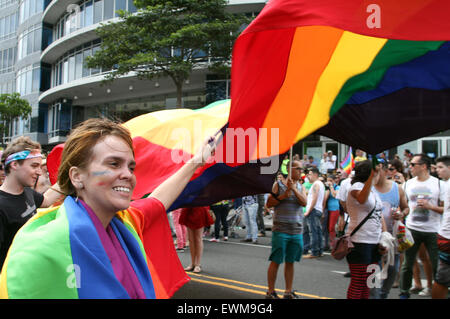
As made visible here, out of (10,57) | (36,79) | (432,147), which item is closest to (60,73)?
(36,79)

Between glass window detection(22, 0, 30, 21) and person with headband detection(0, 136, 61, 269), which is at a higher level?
glass window detection(22, 0, 30, 21)

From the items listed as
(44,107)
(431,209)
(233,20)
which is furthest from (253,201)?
(44,107)

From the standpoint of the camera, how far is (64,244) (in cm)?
138

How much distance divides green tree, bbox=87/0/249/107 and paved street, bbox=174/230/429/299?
405 inches

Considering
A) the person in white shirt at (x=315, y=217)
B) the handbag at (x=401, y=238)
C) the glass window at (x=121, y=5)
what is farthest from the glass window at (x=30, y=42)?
the handbag at (x=401, y=238)

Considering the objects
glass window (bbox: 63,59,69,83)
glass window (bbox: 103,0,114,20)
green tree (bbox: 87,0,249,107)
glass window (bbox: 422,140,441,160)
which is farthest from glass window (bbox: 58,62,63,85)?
glass window (bbox: 422,140,441,160)

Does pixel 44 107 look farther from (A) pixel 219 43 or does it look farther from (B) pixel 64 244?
(B) pixel 64 244

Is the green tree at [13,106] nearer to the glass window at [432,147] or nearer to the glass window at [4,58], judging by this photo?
the glass window at [4,58]

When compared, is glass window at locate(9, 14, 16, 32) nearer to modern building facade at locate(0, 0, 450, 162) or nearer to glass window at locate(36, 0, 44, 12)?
modern building facade at locate(0, 0, 450, 162)

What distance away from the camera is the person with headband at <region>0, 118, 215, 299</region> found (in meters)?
1.32

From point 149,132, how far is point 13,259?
9.64 ft

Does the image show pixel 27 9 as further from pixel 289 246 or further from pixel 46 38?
pixel 289 246

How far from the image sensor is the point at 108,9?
27.4 meters

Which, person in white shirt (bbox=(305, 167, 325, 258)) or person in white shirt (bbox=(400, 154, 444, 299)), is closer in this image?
person in white shirt (bbox=(400, 154, 444, 299))
